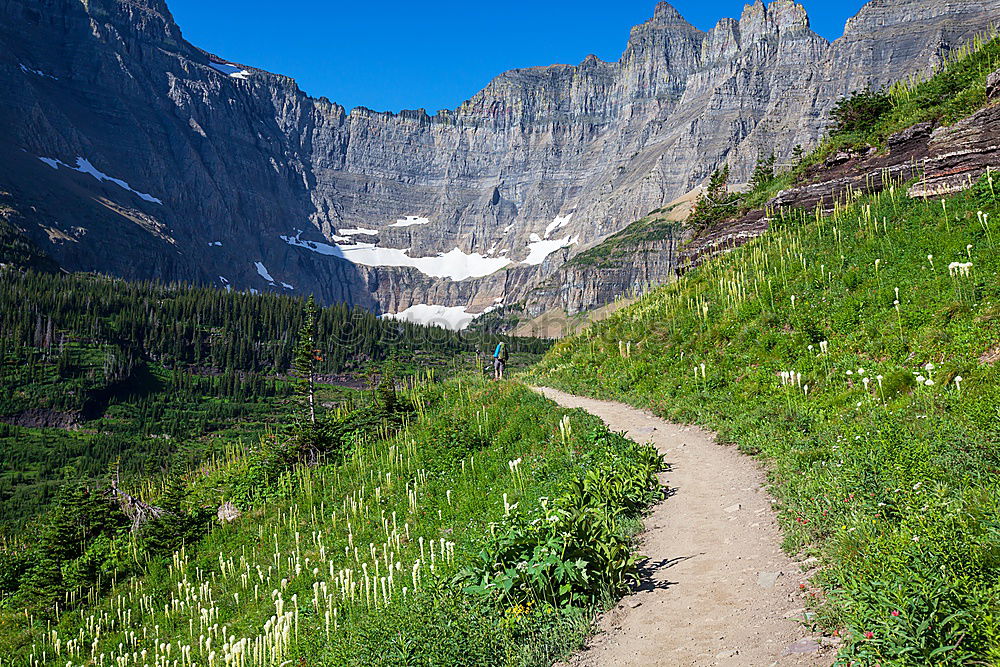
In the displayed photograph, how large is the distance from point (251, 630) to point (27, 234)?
246640 millimetres

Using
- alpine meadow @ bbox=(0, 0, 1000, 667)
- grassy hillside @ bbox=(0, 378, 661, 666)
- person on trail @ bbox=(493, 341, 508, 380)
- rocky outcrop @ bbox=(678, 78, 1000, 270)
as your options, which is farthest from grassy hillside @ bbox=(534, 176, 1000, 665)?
person on trail @ bbox=(493, 341, 508, 380)

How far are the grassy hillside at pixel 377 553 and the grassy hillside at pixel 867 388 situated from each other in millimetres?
2413

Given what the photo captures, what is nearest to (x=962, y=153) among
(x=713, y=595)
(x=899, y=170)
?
(x=899, y=170)

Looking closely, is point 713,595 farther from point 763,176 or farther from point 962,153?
point 763,176

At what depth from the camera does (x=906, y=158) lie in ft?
66.1

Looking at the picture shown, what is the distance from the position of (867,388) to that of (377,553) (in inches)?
362

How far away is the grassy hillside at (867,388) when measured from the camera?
13.5 feet

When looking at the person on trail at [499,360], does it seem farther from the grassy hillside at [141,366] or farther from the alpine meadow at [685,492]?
the grassy hillside at [141,366]

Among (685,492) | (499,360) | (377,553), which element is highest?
(499,360)

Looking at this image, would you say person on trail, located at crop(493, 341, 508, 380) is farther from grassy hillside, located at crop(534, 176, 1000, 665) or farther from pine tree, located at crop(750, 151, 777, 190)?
pine tree, located at crop(750, 151, 777, 190)

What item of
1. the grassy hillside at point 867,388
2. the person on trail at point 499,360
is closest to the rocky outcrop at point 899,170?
the grassy hillside at point 867,388

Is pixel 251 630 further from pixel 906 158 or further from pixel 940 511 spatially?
pixel 906 158

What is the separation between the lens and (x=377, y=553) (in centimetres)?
1020

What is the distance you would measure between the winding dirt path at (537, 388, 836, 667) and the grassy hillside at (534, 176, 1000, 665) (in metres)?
0.35
